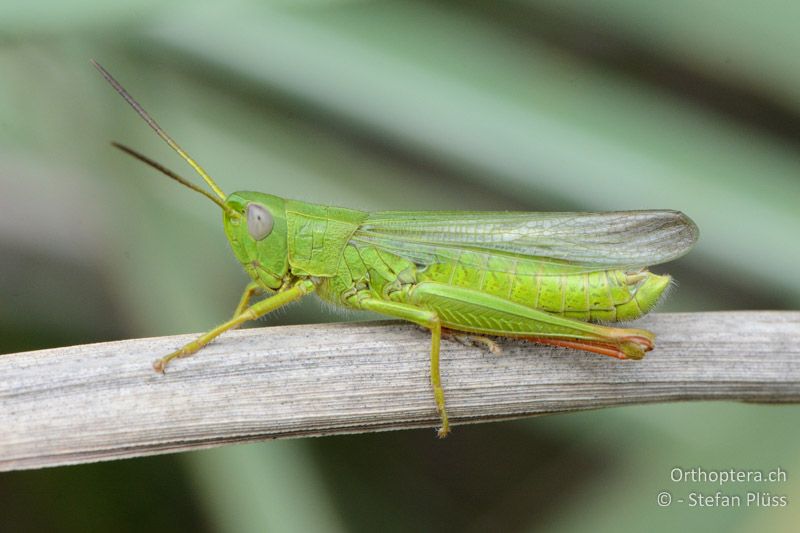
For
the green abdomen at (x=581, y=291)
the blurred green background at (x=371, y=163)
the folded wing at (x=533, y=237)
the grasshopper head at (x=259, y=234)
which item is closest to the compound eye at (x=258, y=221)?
Answer: the grasshopper head at (x=259, y=234)

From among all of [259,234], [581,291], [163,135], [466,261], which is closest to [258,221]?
[259,234]

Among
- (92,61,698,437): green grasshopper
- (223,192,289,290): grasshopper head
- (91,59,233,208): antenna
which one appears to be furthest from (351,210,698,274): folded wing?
(91,59,233,208): antenna

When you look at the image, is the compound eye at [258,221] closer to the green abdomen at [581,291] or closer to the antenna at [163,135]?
the antenna at [163,135]

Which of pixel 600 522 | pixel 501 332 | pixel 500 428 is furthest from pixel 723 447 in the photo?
pixel 500 428

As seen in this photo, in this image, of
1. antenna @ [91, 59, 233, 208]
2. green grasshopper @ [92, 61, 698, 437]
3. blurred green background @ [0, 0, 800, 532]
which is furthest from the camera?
green grasshopper @ [92, 61, 698, 437]

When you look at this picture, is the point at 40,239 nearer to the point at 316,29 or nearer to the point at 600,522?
the point at 316,29

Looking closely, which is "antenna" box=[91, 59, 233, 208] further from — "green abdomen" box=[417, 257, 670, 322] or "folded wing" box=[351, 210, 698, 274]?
"green abdomen" box=[417, 257, 670, 322]
